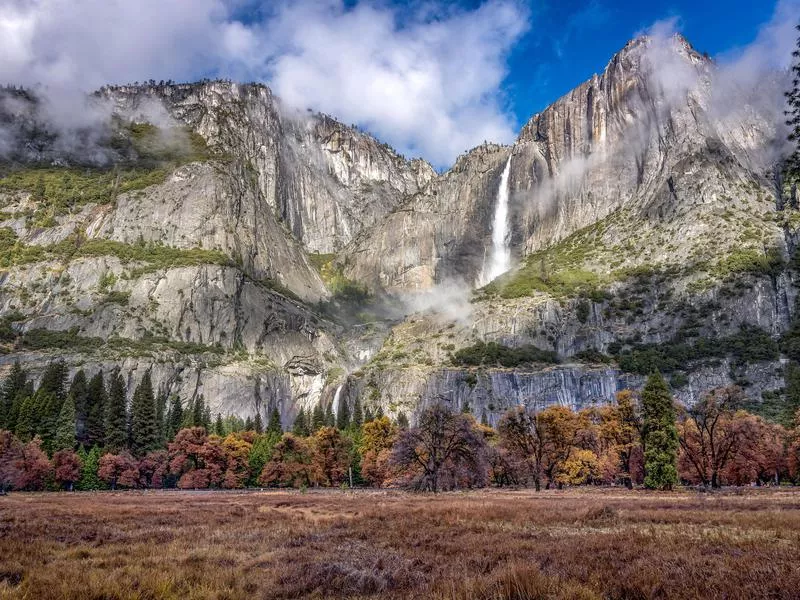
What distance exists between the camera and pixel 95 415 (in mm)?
102812

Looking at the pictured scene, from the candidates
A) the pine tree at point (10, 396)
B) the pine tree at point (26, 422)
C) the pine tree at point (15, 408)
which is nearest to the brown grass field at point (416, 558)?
the pine tree at point (26, 422)

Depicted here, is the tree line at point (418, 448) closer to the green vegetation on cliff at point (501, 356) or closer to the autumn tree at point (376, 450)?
the autumn tree at point (376, 450)

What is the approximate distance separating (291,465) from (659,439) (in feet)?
165

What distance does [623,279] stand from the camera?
182000mm

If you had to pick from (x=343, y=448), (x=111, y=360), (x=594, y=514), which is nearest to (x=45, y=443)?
(x=343, y=448)

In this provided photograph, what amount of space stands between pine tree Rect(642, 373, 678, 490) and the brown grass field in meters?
35.8

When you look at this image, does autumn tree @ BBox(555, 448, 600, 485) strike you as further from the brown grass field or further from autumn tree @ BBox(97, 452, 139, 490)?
autumn tree @ BBox(97, 452, 139, 490)

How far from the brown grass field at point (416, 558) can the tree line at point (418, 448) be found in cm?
3424

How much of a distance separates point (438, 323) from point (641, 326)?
67529 millimetres

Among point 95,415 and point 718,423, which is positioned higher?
point 95,415

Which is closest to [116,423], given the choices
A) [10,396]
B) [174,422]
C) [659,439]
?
[174,422]

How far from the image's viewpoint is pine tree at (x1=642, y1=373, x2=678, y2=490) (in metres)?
56.1

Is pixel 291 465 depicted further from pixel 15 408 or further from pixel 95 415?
pixel 15 408

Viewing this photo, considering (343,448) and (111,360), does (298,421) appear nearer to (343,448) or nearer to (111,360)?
(343,448)
